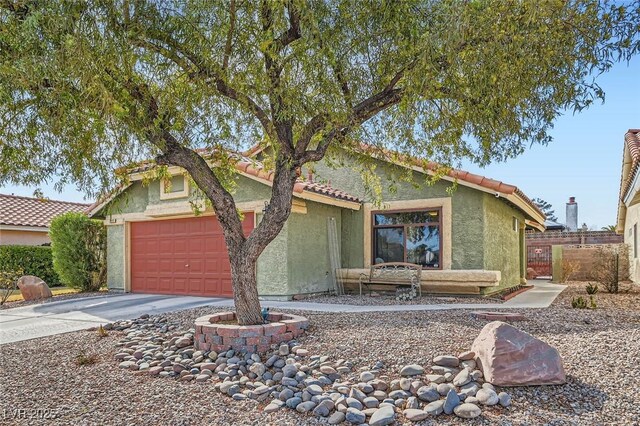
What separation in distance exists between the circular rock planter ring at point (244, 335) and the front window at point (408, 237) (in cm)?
662

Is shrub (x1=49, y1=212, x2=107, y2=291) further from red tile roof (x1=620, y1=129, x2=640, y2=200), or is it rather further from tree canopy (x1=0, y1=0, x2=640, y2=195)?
red tile roof (x1=620, y1=129, x2=640, y2=200)

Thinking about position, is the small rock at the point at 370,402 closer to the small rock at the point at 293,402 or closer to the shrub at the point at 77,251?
the small rock at the point at 293,402

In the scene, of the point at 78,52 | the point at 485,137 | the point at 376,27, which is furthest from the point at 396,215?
the point at 78,52

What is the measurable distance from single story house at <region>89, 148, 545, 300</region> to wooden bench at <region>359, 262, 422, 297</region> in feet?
1.13

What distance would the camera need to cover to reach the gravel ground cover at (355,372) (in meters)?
4.54

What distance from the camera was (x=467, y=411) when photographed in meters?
4.40

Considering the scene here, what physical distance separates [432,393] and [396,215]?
9.02 metres

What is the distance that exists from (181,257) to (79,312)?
133 inches

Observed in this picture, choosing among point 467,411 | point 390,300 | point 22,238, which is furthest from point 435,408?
point 22,238

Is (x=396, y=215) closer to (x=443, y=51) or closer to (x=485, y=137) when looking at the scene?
(x=485, y=137)

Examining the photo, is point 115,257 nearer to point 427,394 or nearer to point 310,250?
point 310,250

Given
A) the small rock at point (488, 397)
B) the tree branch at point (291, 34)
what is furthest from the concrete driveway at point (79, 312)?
the small rock at point (488, 397)

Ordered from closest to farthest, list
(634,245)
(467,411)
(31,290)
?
1. (467,411)
2. (31,290)
3. (634,245)

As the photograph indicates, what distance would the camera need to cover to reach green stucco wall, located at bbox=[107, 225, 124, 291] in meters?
15.1
